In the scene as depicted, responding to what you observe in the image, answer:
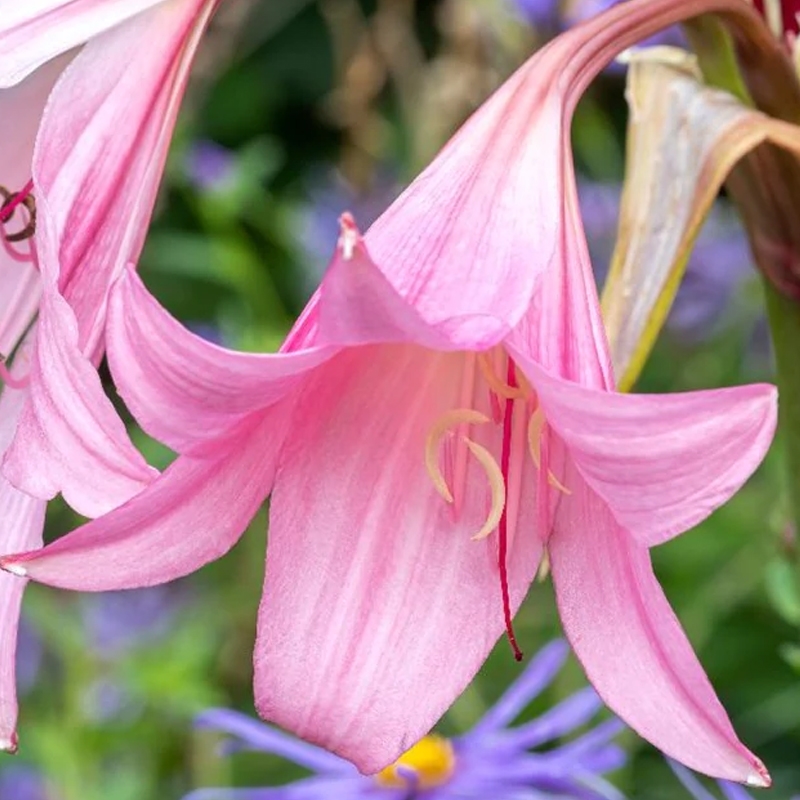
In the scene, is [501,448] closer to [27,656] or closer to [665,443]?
[665,443]

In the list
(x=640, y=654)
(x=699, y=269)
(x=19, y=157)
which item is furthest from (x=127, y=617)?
(x=640, y=654)

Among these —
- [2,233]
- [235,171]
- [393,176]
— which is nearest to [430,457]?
[2,233]

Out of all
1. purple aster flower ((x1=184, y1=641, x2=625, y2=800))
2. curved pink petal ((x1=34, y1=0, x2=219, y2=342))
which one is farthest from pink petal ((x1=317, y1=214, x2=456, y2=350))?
purple aster flower ((x1=184, y1=641, x2=625, y2=800))

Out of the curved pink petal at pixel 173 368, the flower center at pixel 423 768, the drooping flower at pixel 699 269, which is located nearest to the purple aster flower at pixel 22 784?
the flower center at pixel 423 768

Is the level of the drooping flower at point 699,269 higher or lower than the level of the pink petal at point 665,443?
lower

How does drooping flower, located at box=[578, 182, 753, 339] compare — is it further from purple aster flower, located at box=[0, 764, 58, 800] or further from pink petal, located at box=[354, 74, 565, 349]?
pink petal, located at box=[354, 74, 565, 349]

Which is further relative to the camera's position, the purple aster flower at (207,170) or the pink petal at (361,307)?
the purple aster flower at (207,170)

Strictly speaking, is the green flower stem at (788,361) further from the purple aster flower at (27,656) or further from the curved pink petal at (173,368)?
the purple aster flower at (27,656)

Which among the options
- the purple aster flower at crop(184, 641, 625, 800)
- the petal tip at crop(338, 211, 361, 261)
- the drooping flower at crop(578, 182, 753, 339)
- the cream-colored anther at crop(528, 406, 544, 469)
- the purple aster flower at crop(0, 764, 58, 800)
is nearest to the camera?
the petal tip at crop(338, 211, 361, 261)
